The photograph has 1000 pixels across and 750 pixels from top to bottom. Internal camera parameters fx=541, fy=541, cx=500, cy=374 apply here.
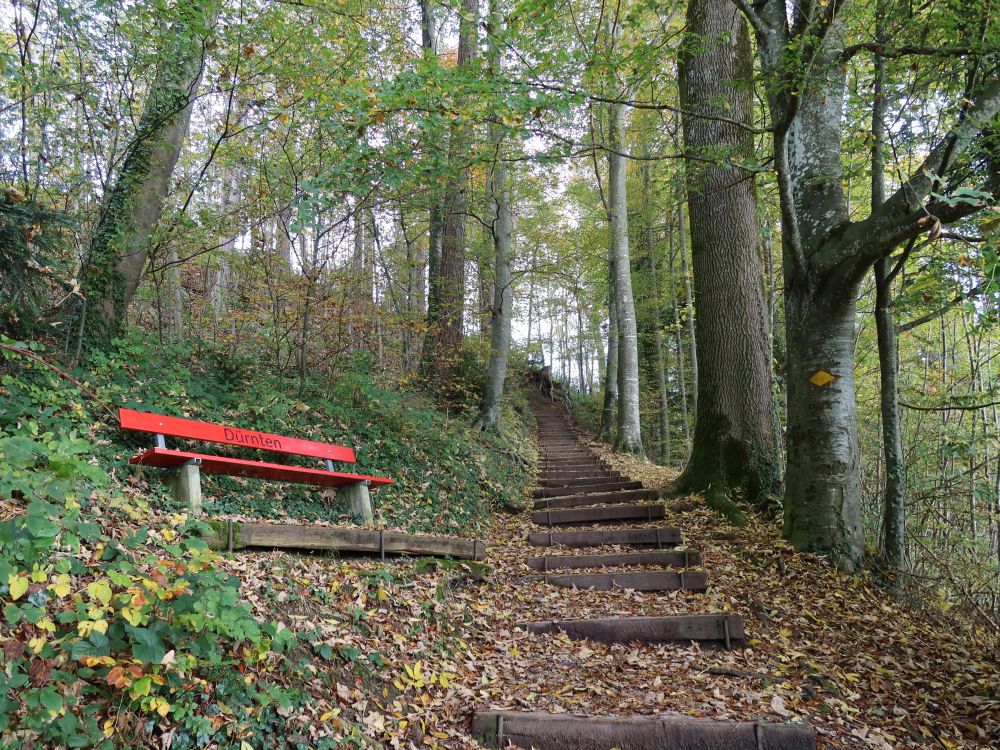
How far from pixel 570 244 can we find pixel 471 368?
4.82 meters

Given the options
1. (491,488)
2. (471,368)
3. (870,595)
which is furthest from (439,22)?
(870,595)

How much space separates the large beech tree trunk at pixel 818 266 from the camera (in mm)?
4773

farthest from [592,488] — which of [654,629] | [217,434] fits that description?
[217,434]

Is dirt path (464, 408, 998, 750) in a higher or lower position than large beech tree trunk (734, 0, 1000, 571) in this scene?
lower

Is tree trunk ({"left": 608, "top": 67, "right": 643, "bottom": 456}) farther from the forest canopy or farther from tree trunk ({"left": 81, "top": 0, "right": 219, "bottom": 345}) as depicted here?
tree trunk ({"left": 81, "top": 0, "right": 219, "bottom": 345})

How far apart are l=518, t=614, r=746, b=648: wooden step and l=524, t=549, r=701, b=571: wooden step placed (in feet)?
4.14

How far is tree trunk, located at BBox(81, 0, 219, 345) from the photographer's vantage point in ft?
17.9

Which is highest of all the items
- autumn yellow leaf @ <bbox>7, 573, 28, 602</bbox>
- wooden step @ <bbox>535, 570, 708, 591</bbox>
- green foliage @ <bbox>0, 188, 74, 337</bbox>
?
green foliage @ <bbox>0, 188, 74, 337</bbox>

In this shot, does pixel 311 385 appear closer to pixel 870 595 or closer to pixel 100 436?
pixel 100 436

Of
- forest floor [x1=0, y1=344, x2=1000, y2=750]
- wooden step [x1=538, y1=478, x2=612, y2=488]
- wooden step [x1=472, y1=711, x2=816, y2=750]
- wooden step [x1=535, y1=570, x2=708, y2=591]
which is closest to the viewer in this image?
forest floor [x1=0, y1=344, x2=1000, y2=750]

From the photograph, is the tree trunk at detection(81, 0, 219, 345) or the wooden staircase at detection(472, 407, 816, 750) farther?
the tree trunk at detection(81, 0, 219, 345)

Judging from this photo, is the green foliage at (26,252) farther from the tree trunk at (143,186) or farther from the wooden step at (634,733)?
the wooden step at (634,733)

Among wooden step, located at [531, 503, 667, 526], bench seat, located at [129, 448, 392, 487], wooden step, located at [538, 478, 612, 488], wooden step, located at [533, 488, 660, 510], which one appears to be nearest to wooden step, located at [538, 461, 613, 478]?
wooden step, located at [538, 478, 612, 488]

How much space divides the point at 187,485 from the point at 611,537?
180 inches
